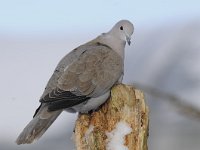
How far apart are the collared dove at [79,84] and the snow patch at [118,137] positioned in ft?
1.73

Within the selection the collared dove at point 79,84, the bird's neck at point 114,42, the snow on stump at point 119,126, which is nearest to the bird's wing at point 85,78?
the collared dove at point 79,84

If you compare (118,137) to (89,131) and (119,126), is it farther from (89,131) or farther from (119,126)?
(89,131)

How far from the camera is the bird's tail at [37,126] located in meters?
4.21

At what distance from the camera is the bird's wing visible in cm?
461

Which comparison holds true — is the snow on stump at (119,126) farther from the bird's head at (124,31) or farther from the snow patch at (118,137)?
the bird's head at (124,31)

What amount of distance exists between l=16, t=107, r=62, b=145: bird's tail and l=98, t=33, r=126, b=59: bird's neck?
2.94 feet

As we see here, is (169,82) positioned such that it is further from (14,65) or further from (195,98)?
(14,65)

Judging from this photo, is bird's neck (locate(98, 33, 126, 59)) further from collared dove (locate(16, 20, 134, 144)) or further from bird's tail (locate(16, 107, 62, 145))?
bird's tail (locate(16, 107, 62, 145))

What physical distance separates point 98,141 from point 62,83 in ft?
2.71

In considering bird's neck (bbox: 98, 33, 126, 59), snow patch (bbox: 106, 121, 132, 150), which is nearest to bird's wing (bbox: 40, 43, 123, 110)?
bird's neck (bbox: 98, 33, 126, 59)

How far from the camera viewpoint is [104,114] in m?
4.25

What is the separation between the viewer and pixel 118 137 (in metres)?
3.96

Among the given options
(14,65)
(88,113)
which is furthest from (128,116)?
(14,65)

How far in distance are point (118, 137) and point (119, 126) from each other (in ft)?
0.21
